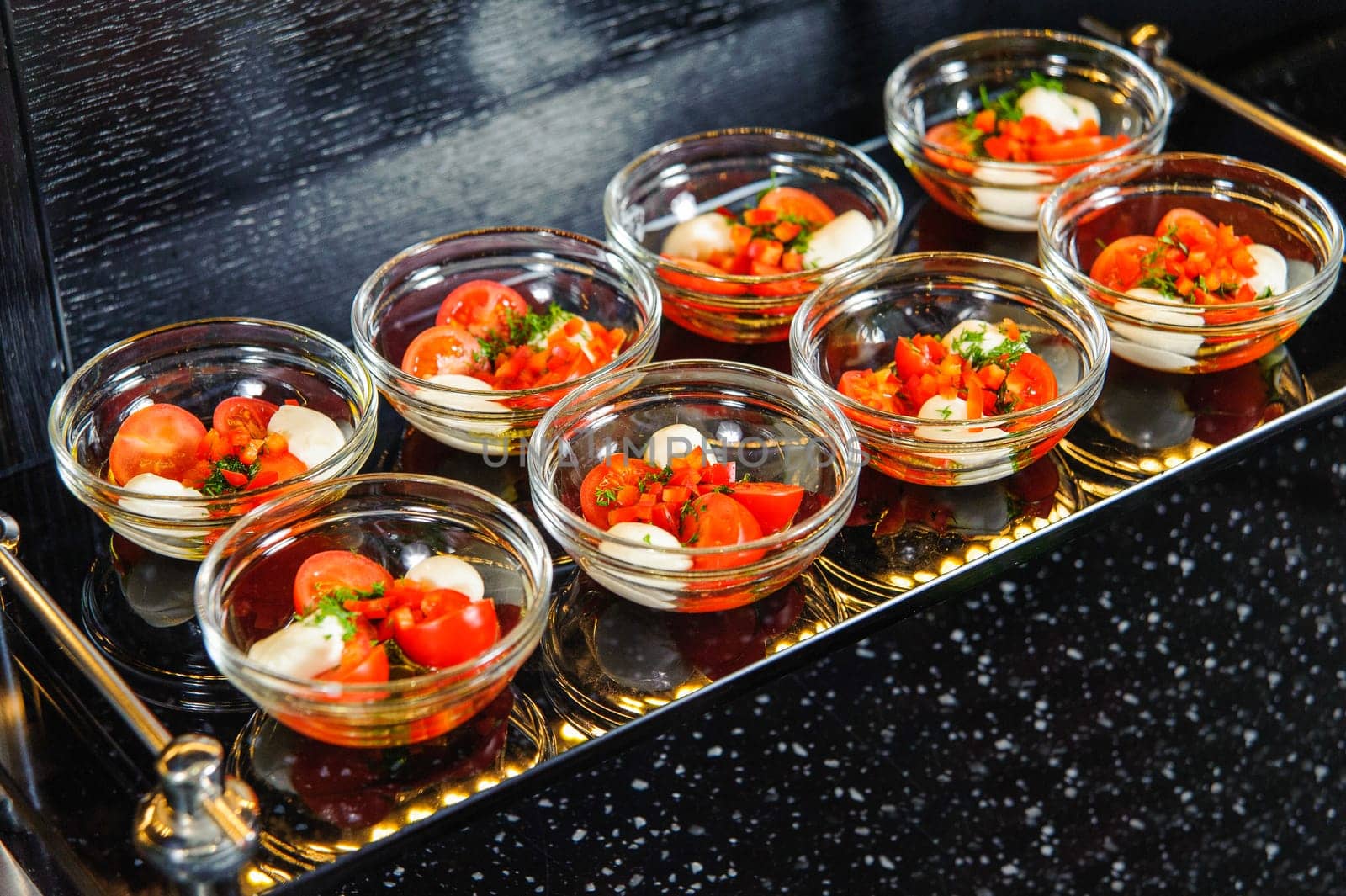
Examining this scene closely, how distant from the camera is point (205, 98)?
1.00 m

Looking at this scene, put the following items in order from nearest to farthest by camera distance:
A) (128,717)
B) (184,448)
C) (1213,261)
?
(128,717) → (184,448) → (1213,261)

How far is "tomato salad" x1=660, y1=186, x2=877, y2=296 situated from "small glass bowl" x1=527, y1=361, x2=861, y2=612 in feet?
0.32

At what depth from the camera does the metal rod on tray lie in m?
1.13

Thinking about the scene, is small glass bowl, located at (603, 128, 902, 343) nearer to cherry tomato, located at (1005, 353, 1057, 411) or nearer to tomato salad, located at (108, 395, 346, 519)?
cherry tomato, located at (1005, 353, 1057, 411)

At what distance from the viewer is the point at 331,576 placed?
2.70ft

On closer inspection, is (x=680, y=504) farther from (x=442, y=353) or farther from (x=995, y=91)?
(x=995, y=91)

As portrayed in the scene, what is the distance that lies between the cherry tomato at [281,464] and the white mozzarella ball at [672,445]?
0.69 feet

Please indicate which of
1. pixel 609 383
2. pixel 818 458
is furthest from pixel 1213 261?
pixel 609 383

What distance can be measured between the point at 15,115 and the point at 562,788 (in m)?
0.79

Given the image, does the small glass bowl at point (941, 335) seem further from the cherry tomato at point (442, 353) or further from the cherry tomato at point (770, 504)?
the cherry tomato at point (442, 353)

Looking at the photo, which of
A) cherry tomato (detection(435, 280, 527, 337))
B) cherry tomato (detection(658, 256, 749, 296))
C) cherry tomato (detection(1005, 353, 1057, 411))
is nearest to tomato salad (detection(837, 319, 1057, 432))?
cherry tomato (detection(1005, 353, 1057, 411))

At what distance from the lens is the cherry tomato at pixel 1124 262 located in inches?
40.8

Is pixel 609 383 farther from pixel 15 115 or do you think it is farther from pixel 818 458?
pixel 15 115

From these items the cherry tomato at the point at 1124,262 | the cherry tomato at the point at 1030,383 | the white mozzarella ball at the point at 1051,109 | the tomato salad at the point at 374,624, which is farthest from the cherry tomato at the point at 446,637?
the white mozzarella ball at the point at 1051,109
